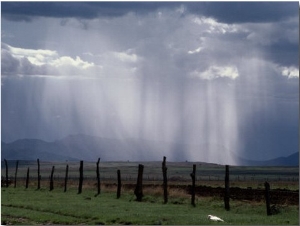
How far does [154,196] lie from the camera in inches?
1827

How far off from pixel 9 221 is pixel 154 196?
64.5 ft

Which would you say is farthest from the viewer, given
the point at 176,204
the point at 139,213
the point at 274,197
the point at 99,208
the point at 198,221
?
the point at 274,197

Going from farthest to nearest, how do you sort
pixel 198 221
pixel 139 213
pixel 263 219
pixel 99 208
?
1. pixel 99 208
2. pixel 139 213
3. pixel 263 219
4. pixel 198 221

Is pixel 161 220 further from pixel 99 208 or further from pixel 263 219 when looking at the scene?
pixel 99 208

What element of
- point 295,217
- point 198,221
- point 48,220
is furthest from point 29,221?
point 295,217

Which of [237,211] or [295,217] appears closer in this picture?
[295,217]

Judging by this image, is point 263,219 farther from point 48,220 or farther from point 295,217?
point 48,220

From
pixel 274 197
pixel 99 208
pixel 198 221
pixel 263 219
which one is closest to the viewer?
pixel 198 221

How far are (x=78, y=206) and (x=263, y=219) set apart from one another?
11.1 metres

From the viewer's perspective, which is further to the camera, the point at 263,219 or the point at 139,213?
the point at 139,213

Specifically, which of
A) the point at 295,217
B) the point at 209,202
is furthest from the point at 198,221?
the point at 209,202

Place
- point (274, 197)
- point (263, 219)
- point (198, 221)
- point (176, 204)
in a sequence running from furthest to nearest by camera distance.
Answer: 1. point (274, 197)
2. point (176, 204)
3. point (263, 219)
4. point (198, 221)

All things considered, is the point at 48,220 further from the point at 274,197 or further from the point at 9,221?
the point at 274,197

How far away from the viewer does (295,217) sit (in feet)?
103
